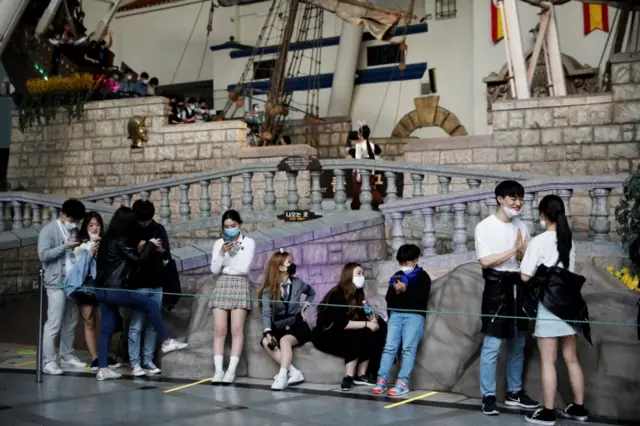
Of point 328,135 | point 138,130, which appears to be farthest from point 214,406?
point 328,135

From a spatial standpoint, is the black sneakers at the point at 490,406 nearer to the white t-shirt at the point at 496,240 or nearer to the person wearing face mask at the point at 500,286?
the person wearing face mask at the point at 500,286

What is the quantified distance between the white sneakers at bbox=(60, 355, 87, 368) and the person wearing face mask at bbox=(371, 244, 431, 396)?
338cm

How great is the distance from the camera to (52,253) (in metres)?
9.14

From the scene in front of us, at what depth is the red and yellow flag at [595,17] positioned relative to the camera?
68.4ft

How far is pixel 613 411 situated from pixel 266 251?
5.81m

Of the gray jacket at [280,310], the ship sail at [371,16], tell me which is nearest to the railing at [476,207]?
the gray jacket at [280,310]

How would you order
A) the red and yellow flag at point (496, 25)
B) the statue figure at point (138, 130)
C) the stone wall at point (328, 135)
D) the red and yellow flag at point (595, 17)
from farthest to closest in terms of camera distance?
the stone wall at point (328, 135) → the red and yellow flag at point (496, 25) → the statue figure at point (138, 130) → the red and yellow flag at point (595, 17)

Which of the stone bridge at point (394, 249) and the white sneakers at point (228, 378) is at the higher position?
the stone bridge at point (394, 249)

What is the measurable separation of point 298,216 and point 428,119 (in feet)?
39.6

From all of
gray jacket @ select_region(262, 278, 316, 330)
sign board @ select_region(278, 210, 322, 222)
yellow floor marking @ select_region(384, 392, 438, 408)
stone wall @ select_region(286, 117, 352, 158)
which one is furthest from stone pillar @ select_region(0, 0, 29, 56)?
yellow floor marking @ select_region(384, 392, 438, 408)

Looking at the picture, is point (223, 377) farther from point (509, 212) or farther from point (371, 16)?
point (371, 16)

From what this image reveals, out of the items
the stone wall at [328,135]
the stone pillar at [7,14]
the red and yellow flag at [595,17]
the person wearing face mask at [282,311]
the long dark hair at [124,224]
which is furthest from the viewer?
the stone wall at [328,135]

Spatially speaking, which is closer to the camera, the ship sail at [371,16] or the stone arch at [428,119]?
the ship sail at [371,16]

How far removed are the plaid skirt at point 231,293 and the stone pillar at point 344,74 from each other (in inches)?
664
